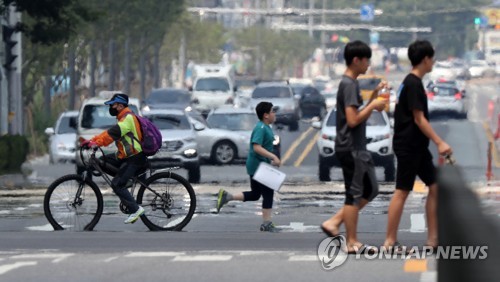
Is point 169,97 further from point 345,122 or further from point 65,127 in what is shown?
point 345,122

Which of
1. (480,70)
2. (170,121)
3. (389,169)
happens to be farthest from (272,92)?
(480,70)

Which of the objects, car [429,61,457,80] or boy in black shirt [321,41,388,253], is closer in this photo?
boy in black shirt [321,41,388,253]

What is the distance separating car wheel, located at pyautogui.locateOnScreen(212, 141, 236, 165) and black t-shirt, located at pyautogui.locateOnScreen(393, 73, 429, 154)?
24211 millimetres

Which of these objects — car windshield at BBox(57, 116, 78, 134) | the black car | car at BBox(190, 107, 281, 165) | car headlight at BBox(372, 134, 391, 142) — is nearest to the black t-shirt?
car headlight at BBox(372, 134, 391, 142)

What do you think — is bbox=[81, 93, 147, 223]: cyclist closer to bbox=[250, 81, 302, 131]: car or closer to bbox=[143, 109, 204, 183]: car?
bbox=[143, 109, 204, 183]: car

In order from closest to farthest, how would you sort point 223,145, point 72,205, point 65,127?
point 72,205, point 223,145, point 65,127

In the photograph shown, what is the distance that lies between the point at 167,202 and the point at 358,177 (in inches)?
172

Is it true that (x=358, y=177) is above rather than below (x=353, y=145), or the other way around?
below

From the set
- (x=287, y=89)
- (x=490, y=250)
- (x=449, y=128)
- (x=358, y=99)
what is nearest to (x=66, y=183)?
(x=358, y=99)

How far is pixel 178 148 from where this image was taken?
2911 centimetres

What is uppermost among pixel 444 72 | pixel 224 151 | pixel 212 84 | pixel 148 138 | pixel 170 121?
pixel 148 138

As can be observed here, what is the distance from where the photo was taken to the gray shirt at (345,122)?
10.7m

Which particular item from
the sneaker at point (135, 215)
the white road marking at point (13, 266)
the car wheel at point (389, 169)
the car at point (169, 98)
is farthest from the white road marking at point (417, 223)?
the car at point (169, 98)

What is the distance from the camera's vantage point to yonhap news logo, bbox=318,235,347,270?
384 inches
